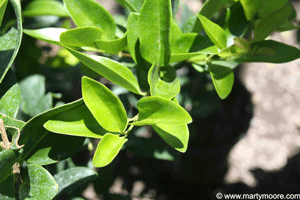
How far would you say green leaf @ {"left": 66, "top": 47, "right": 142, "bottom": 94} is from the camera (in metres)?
0.51

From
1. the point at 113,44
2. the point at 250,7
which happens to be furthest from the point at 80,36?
the point at 250,7

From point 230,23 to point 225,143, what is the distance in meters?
Result: 1.47

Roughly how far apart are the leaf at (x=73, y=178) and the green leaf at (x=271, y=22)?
603 mm

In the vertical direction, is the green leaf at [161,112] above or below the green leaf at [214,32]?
below

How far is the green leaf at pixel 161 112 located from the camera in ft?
1.60

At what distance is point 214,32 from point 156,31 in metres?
0.13

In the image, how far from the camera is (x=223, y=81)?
0.66 meters

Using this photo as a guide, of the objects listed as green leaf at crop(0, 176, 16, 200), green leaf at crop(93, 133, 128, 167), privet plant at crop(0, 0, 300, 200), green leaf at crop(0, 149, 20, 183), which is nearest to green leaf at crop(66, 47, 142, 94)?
privet plant at crop(0, 0, 300, 200)

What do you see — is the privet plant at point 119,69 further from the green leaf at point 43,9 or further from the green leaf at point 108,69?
the green leaf at point 43,9

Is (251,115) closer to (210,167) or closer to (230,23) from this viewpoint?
(210,167)

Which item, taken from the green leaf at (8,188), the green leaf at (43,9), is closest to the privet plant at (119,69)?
the green leaf at (8,188)

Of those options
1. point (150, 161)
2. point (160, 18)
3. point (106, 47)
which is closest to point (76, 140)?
point (106, 47)

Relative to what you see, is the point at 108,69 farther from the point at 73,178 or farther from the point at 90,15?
the point at 73,178

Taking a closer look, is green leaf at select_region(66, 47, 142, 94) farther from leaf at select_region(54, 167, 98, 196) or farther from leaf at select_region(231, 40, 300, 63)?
leaf at select_region(54, 167, 98, 196)
